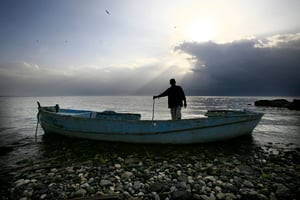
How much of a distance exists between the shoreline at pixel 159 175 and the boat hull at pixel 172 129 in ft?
2.76

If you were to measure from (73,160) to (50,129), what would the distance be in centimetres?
681

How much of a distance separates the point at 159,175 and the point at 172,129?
3832 millimetres

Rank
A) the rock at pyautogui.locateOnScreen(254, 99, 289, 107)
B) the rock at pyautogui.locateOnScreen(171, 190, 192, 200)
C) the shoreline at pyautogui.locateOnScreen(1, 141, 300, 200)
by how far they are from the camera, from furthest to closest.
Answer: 1. the rock at pyautogui.locateOnScreen(254, 99, 289, 107)
2. the shoreline at pyautogui.locateOnScreen(1, 141, 300, 200)
3. the rock at pyautogui.locateOnScreen(171, 190, 192, 200)

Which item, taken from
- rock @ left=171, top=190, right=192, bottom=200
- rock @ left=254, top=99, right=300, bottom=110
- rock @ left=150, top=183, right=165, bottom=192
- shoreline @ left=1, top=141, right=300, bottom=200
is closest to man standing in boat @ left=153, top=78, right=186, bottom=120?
shoreline @ left=1, top=141, right=300, bottom=200

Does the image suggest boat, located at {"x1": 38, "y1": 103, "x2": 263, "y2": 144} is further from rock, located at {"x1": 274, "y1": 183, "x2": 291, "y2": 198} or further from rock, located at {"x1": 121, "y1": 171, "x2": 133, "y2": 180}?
rock, located at {"x1": 274, "y1": 183, "x2": 291, "y2": 198}

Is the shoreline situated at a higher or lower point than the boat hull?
lower

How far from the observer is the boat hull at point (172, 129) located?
9695mm

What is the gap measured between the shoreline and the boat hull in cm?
84

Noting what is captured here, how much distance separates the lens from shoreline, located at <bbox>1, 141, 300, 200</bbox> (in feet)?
16.4

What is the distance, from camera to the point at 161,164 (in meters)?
7.46

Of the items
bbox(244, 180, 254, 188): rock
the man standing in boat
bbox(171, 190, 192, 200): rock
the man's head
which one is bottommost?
bbox(244, 180, 254, 188): rock

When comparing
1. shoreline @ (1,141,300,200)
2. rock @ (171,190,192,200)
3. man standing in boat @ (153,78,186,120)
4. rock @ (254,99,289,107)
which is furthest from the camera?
rock @ (254,99,289,107)

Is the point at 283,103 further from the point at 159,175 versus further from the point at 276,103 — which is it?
the point at 159,175

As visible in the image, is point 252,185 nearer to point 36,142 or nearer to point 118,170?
point 118,170
